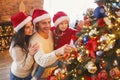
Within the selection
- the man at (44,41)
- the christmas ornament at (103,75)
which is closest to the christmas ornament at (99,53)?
the christmas ornament at (103,75)

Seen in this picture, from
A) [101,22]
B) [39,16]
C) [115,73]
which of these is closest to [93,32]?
[101,22]

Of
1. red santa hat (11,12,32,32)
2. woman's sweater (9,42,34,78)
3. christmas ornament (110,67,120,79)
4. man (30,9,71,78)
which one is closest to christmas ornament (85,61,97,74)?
christmas ornament (110,67,120,79)

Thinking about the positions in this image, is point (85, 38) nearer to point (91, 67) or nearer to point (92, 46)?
point (92, 46)

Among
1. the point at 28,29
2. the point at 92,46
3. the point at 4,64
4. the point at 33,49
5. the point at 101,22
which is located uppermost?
the point at 101,22

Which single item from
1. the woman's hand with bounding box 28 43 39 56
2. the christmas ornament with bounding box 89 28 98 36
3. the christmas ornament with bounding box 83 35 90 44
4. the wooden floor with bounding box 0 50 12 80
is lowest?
the wooden floor with bounding box 0 50 12 80

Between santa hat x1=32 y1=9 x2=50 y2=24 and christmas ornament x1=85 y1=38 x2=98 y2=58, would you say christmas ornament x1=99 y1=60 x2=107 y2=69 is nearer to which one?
christmas ornament x1=85 y1=38 x2=98 y2=58

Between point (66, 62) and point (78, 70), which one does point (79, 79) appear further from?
point (66, 62)

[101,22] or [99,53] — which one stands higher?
[101,22]

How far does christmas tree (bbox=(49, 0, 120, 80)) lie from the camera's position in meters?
1.78

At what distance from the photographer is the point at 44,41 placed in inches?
93.6

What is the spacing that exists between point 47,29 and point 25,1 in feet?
13.3

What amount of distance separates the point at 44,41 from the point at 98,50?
696 millimetres

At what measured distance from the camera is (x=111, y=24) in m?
1.84

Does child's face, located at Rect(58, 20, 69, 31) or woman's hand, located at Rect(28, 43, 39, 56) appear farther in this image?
child's face, located at Rect(58, 20, 69, 31)
